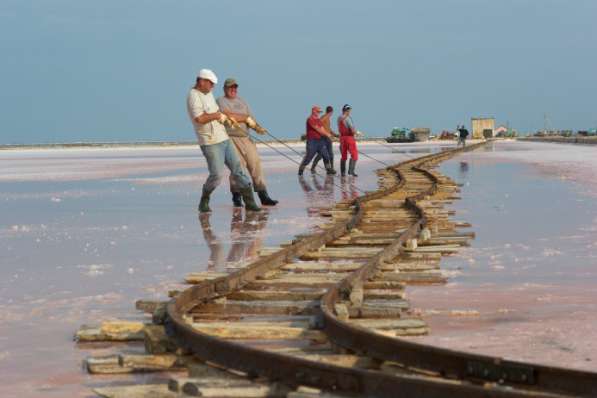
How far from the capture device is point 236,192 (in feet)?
52.6

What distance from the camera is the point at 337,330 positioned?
5.41m

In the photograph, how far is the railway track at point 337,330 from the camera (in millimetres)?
4238

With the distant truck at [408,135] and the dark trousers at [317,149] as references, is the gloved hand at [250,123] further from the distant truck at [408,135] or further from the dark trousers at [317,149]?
the distant truck at [408,135]

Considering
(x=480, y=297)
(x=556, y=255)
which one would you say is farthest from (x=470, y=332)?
(x=556, y=255)

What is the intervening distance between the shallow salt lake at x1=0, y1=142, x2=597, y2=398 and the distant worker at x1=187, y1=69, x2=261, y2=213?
427 millimetres

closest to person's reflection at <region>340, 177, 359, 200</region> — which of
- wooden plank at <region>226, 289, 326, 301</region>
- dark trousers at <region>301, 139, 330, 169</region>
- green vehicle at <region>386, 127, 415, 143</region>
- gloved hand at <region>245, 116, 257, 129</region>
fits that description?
dark trousers at <region>301, 139, 330, 169</region>

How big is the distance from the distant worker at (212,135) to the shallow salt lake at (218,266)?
0.43 metres

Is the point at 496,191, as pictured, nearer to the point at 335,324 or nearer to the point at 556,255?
the point at 556,255

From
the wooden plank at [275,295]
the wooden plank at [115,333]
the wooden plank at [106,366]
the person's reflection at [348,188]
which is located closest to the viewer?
the wooden plank at [106,366]

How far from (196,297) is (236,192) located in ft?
30.6

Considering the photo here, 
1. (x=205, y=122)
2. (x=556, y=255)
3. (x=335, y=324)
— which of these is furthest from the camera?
(x=205, y=122)

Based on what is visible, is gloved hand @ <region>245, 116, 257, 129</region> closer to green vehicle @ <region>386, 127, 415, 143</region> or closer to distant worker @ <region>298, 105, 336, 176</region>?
distant worker @ <region>298, 105, 336, 176</region>

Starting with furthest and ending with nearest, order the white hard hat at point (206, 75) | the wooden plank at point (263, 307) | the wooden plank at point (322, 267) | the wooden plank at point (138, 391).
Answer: the white hard hat at point (206, 75), the wooden plank at point (322, 267), the wooden plank at point (263, 307), the wooden plank at point (138, 391)

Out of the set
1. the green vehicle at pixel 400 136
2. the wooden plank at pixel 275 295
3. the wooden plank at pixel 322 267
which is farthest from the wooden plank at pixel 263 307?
the green vehicle at pixel 400 136
